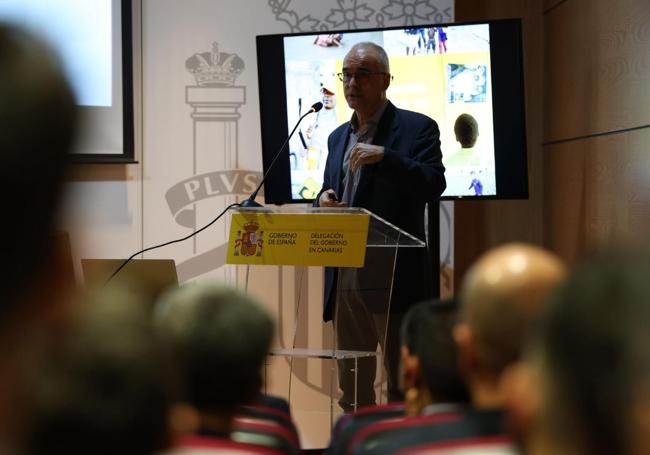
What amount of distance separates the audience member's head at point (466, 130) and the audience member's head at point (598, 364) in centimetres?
413

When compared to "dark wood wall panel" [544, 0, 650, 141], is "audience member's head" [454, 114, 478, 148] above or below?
below

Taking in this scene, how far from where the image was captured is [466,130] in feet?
16.1

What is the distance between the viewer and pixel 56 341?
80cm

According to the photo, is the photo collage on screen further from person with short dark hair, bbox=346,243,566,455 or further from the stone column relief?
person with short dark hair, bbox=346,243,566,455

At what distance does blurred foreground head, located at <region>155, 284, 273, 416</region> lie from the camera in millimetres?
1395

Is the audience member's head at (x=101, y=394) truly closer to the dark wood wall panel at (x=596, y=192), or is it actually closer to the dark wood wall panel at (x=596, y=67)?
the dark wood wall panel at (x=596, y=192)

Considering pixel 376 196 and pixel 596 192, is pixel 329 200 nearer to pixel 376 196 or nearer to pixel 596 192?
pixel 376 196

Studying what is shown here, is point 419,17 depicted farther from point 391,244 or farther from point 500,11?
point 391,244

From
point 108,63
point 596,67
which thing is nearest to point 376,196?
point 596,67

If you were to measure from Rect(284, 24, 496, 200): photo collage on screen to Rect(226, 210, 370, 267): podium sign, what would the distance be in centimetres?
158

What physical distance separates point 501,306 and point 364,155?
244 cm

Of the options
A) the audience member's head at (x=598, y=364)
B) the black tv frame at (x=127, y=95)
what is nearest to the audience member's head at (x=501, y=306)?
the audience member's head at (x=598, y=364)

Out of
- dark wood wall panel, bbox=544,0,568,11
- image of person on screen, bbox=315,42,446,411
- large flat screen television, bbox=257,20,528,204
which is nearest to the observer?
image of person on screen, bbox=315,42,446,411

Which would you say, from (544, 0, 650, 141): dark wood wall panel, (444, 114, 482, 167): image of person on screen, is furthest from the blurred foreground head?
(444, 114, 482, 167): image of person on screen
